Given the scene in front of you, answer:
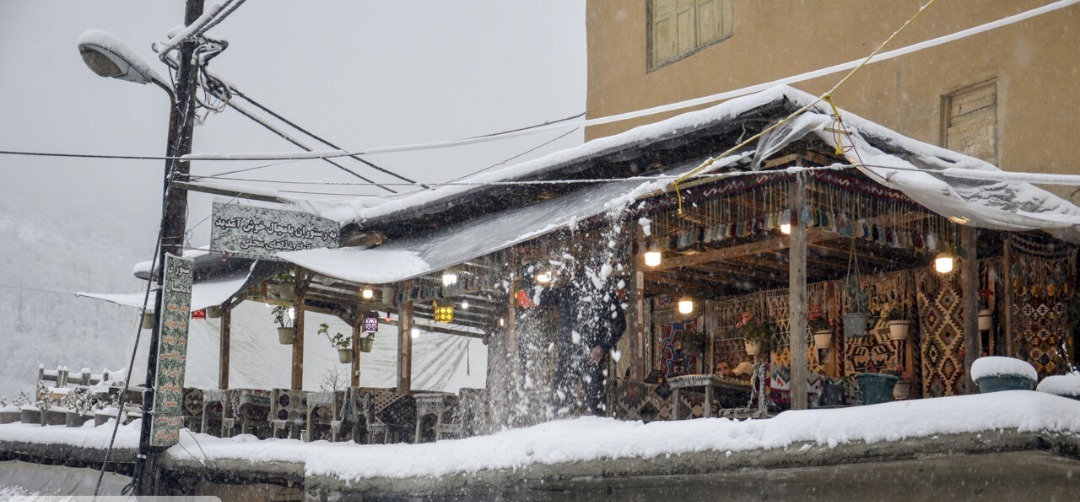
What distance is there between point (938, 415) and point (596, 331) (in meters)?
4.18

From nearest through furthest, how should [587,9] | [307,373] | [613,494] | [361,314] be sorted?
[613,494], [361,314], [587,9], [307,373]

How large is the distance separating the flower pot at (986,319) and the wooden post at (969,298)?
5.11ft

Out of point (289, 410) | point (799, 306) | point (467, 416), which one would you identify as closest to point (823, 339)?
point (467, 416)

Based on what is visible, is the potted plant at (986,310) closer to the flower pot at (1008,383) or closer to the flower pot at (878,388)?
the flower pot at (878,388)

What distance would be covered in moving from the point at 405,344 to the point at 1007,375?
27.4 feet

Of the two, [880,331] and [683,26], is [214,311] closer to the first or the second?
[683,26]

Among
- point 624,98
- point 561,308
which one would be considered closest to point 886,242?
point 561,308

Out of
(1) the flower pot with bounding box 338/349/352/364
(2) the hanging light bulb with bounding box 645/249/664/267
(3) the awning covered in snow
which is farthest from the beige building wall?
(3) the awning covered in snow

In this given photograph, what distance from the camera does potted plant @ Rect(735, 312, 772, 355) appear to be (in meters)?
14.8

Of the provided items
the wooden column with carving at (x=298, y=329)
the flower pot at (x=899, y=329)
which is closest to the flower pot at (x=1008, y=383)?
the flower pot at (x=899, y=329)

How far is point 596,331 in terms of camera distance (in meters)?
10.9

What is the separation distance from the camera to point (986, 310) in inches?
505

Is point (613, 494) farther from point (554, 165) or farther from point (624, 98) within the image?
point (624, 98)

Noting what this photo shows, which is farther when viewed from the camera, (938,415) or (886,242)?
(886,242)
